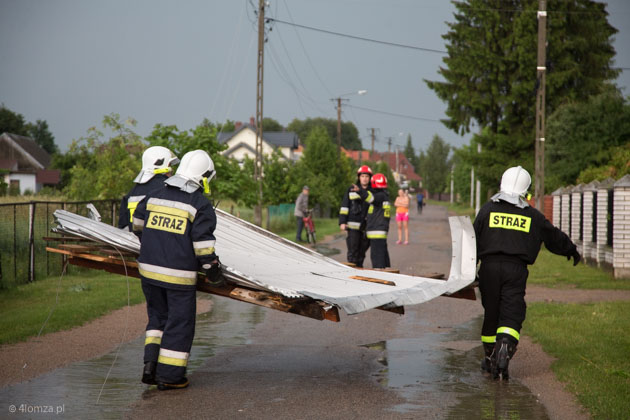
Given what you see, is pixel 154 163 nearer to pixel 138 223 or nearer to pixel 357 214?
pixel 138 223

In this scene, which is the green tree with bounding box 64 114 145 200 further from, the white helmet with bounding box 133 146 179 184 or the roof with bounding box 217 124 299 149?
the roof with bounding box 217 124 299 149

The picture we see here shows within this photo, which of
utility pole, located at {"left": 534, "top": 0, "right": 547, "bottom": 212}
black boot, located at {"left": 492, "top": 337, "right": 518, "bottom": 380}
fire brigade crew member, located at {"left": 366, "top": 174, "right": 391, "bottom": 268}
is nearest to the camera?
black boot, located at {"left": 492, "top": 337, "right": 518, "bottom": 380}

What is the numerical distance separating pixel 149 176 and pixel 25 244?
826cm

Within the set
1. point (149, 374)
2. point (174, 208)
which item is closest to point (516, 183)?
point (174, 208)

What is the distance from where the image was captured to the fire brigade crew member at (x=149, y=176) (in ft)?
24.9

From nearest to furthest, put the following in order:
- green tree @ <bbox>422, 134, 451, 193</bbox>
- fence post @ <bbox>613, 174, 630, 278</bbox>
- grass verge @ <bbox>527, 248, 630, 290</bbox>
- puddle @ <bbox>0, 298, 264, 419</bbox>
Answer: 1. puddle @ <bbox>0, 298, 264, 419</bbox>
2. grass verge @ <bbox>527, 248, 630, 290</bbox>
3. fence post @ <bbox>613, 174, 630, 278</bbox>
4. green tree @ <bbox>422, 134, 451, 193</bbox>

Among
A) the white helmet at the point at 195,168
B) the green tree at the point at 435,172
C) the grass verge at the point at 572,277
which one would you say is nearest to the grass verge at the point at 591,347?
the grass verge at the point at 572,277

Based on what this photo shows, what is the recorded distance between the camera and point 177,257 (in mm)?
6387

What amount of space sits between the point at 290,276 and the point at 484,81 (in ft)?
109

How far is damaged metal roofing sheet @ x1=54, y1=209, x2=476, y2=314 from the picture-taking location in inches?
257

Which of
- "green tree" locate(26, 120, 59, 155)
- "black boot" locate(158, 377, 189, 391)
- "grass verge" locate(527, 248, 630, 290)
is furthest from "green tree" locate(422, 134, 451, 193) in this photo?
"black boot" locate(158, 377, 189, 391)

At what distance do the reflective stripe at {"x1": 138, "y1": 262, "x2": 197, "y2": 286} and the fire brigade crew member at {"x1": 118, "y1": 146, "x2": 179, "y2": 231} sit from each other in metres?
1.29

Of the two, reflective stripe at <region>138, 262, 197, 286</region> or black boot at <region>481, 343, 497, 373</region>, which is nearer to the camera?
reflective stripe at <region>138, 262, 197, 286</region>

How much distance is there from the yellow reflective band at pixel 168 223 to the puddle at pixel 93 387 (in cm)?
136
